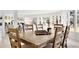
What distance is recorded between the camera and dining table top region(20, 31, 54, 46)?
182cm

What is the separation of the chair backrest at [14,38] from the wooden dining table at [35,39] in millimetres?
79

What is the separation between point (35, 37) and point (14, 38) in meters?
0.33

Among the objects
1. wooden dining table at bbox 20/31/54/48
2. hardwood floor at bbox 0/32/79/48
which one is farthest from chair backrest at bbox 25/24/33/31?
hardwood floor at bbox 0/32/79/48

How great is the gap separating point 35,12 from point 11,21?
391 millimetres

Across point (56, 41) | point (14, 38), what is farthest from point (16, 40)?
point (56, 41)

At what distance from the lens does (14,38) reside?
1.87 m

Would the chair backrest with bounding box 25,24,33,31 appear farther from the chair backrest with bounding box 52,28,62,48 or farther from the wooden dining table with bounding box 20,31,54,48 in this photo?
the chair backrest with bounding box 52,28,62,48

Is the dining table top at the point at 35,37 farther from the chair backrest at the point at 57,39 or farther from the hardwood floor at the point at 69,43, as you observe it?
the hardwood floor at the point at 69,43

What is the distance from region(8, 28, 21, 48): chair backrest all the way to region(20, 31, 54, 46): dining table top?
0.08m

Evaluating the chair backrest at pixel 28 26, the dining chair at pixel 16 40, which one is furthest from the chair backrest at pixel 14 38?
the chair backrest at pixel 28 26

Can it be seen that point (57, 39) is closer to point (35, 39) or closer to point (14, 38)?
point (35, 39)

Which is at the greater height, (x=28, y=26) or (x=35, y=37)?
(x=28, y=26)

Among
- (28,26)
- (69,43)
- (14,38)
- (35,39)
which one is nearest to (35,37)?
(35,39)

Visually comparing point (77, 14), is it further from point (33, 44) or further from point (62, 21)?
point (33, 44)
